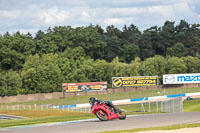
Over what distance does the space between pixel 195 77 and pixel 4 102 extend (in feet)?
140

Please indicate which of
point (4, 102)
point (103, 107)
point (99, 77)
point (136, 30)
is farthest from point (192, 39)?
point (103, 107)

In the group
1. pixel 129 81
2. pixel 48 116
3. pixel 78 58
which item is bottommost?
pixel 48 116

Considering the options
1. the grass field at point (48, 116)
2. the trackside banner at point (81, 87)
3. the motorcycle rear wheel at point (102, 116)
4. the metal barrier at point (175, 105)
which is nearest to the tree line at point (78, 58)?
the trackside banner at point (81, 87)

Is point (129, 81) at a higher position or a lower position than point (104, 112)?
higher

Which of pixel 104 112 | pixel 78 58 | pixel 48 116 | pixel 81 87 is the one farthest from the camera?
pixel 78 58

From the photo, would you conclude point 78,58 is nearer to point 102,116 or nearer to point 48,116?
point 48,116

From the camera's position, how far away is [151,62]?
110125 mm

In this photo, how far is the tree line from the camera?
95625 millimetres

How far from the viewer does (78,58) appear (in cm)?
11875

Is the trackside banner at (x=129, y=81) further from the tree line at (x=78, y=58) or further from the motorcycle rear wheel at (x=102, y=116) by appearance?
the motorcycle rear wheel at (x=102, y=116)

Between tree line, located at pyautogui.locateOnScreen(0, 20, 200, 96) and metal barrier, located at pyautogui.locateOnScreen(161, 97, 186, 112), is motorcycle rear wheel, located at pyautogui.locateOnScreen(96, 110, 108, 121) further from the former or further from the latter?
tree line, located at pyautogui.locateOnScreen(0, 20, 200, 96)

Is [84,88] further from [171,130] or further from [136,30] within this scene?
[136,30]

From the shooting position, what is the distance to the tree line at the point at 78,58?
95625mm

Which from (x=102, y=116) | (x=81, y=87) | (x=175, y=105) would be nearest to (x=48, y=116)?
(x=175, y=105)
